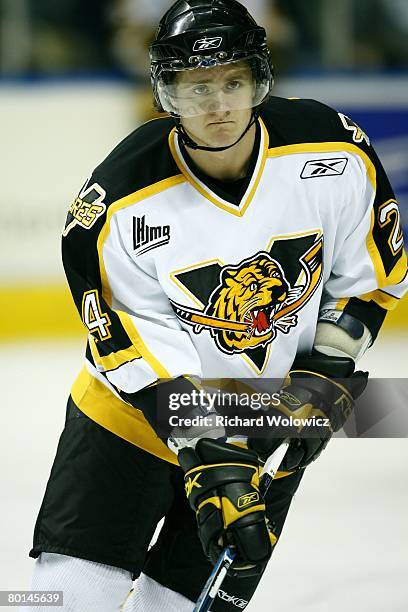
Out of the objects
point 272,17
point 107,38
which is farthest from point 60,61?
point 272,17

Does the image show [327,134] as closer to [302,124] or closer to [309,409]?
[302,124]

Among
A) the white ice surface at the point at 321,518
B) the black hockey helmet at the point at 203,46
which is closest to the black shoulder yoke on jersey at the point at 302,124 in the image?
the black hockey helmet at the point at 203,46

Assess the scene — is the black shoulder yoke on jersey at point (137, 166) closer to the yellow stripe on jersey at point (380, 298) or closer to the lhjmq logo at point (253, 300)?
the lhjmq logo at point (253, 300)

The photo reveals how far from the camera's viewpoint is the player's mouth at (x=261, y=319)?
2107 millimetres

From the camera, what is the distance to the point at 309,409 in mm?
2100

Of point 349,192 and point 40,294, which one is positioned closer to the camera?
point 349,192

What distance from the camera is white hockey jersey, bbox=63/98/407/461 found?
206 centimetres

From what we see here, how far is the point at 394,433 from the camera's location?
3170mm

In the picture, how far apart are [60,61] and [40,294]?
1102 millimetres

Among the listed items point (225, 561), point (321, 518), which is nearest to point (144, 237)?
point (225, 561)

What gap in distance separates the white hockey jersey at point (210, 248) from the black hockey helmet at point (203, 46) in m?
0.12

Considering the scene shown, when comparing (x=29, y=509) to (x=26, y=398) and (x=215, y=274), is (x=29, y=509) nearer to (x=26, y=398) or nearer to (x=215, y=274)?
(x=26, y=398)

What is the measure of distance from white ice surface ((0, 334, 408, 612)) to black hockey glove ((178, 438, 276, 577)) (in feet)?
2.79

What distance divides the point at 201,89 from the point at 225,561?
767 millimetres
